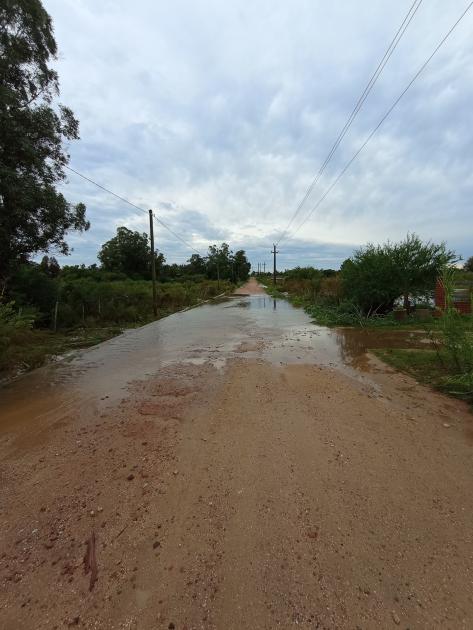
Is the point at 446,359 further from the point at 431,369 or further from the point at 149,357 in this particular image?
the point at 149,357

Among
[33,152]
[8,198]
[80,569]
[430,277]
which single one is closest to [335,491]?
[80,569]

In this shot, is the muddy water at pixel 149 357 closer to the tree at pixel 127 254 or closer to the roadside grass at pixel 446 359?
the roadside grass at pixel 446 359

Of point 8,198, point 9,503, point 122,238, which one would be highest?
point 122,238

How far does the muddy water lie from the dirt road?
94 millimetres

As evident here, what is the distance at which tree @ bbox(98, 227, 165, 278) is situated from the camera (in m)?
43.1

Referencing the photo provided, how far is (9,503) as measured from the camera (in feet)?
8.54

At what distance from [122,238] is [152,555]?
4751 cm

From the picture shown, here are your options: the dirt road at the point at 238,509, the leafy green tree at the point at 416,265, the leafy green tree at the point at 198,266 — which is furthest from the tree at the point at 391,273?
the leafy green tree at the point at 198,266

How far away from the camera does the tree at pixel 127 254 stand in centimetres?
4312

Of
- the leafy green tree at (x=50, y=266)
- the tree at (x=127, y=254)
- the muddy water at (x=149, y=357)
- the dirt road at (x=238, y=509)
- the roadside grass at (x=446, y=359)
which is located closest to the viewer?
the dirt road at (x=238, y=509)

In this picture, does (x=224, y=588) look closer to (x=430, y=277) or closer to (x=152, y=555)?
(x=152, y=555)

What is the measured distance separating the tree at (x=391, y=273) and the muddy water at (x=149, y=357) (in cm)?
325

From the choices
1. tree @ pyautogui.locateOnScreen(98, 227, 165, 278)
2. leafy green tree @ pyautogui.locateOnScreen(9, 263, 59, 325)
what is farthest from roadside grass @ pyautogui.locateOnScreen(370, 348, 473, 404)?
tree @ pyautogui.locateOnScreen(98, 227, 165, 278)

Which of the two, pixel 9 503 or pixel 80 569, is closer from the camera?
pixel 80 569
